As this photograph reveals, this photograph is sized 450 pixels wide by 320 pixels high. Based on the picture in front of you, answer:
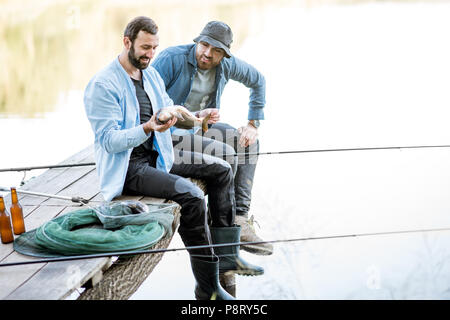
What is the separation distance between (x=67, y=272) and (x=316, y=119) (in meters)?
3.37

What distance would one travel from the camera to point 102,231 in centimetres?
218

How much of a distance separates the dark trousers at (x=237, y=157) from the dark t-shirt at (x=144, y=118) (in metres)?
0.66

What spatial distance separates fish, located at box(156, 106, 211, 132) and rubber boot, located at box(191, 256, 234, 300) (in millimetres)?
632

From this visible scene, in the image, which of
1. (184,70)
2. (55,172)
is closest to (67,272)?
(184,70)

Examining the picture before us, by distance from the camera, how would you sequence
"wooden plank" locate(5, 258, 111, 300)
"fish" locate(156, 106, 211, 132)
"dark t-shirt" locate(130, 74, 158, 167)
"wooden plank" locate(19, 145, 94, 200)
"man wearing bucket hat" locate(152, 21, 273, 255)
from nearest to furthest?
"wooden plank" locate(5, 258, 111, 300) → "fish" locate(156, 106, 211, 132) → "dark t-shirt" locate(130, 74, 158, 167) → "man wearing bucket hat" locate(152, 21, 273, 255) → "wooden plank" locate(19, 145, 94, 200)

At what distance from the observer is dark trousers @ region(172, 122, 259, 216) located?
328 centimetres

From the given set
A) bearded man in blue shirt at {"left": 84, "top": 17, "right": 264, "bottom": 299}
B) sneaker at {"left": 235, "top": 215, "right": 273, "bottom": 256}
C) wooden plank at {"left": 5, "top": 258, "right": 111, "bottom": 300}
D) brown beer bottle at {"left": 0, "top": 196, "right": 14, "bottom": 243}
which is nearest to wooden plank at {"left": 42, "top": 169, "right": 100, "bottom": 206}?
bearded man in blue shirt at {"left": 84, "top": 17, "right": 264, "bottom": 299}

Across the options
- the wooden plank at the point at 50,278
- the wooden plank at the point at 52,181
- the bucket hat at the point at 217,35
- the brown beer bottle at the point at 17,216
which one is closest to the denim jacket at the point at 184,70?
the bucket hat at the point at 217,35

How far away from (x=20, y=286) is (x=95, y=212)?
0.54 m

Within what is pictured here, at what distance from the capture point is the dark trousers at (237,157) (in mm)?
3283

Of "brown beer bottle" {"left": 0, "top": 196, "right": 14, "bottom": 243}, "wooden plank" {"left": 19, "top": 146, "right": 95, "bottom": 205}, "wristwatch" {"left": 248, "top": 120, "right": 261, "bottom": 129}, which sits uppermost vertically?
"wristwatch" {"left": 248, "top": 120, "right": 261, "bottom": 129}

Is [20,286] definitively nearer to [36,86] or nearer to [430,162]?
[430,162]

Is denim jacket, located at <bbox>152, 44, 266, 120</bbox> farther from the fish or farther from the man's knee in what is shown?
the man's knee

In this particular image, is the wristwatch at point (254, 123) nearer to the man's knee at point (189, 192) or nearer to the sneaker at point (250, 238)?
the sneaker at point (250, 238)
